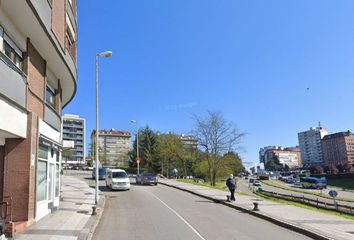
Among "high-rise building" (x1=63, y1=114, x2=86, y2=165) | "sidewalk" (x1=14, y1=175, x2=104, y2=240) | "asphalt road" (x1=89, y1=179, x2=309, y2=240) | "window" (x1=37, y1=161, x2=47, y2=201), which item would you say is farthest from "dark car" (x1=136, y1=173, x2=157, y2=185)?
"high-rise building" (x1=63, y1=114, x2=86, y2=165)

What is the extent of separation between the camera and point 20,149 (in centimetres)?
1448

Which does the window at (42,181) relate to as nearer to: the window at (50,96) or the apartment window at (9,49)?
the window at (50,96)

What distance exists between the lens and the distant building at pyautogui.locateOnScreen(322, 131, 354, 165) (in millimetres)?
176425

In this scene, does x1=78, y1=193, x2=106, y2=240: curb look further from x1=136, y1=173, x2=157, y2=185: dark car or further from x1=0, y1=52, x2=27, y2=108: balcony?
x1=136, y1=173, x2=157, y2=185: dark car

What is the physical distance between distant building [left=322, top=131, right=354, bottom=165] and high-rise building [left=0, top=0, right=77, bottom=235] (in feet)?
560

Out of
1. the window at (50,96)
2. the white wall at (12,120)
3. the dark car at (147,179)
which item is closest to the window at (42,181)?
the white wall at (12,120)

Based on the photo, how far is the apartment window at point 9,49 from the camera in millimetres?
13402

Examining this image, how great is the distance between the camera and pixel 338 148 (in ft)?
599

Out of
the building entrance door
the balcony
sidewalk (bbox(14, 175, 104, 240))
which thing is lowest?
sidewalk (bbox(14, 175, 104, 240))

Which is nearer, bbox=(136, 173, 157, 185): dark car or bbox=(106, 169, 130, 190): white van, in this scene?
bbox=(106, 169, 130, 190): white van

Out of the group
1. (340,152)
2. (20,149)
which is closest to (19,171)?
(20,149)

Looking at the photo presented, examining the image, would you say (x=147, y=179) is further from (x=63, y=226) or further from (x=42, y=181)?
(x=63, y=226)

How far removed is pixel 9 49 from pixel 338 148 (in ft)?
611

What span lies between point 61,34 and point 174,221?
392 inches
